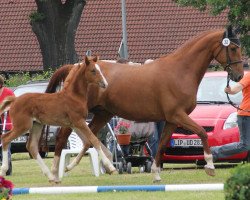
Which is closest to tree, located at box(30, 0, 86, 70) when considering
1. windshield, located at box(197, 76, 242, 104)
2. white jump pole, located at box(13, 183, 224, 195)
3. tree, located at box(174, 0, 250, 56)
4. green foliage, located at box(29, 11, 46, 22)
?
green foliage, located at box(29, 11, 46, 22)

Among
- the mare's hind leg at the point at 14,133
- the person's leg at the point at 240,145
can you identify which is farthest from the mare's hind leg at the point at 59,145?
the person's leg at the point at 240,145

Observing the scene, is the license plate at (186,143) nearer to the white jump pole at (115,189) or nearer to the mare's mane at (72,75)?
the mare's mane at (72,75)

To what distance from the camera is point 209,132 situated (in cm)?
2155

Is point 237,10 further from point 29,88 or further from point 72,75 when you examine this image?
point 72,75

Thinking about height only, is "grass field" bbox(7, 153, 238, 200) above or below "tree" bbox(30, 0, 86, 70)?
above

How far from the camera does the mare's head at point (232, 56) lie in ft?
59.8

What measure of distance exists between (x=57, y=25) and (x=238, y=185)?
30.5 metres

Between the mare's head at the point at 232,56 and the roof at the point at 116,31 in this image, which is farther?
the roof at the point at 116,31

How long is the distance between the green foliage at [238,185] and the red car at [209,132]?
33.7 ft

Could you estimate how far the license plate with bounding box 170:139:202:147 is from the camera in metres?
21.7

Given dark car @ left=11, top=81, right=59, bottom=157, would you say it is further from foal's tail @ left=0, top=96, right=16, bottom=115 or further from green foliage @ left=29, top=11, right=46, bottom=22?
green foliage @ left=29, top=11, right=46, bottom=22

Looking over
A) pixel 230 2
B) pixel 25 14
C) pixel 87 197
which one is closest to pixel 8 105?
pixel 87 197

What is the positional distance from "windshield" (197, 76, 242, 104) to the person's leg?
3.16 meters

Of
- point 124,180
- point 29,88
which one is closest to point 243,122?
point 124,180
